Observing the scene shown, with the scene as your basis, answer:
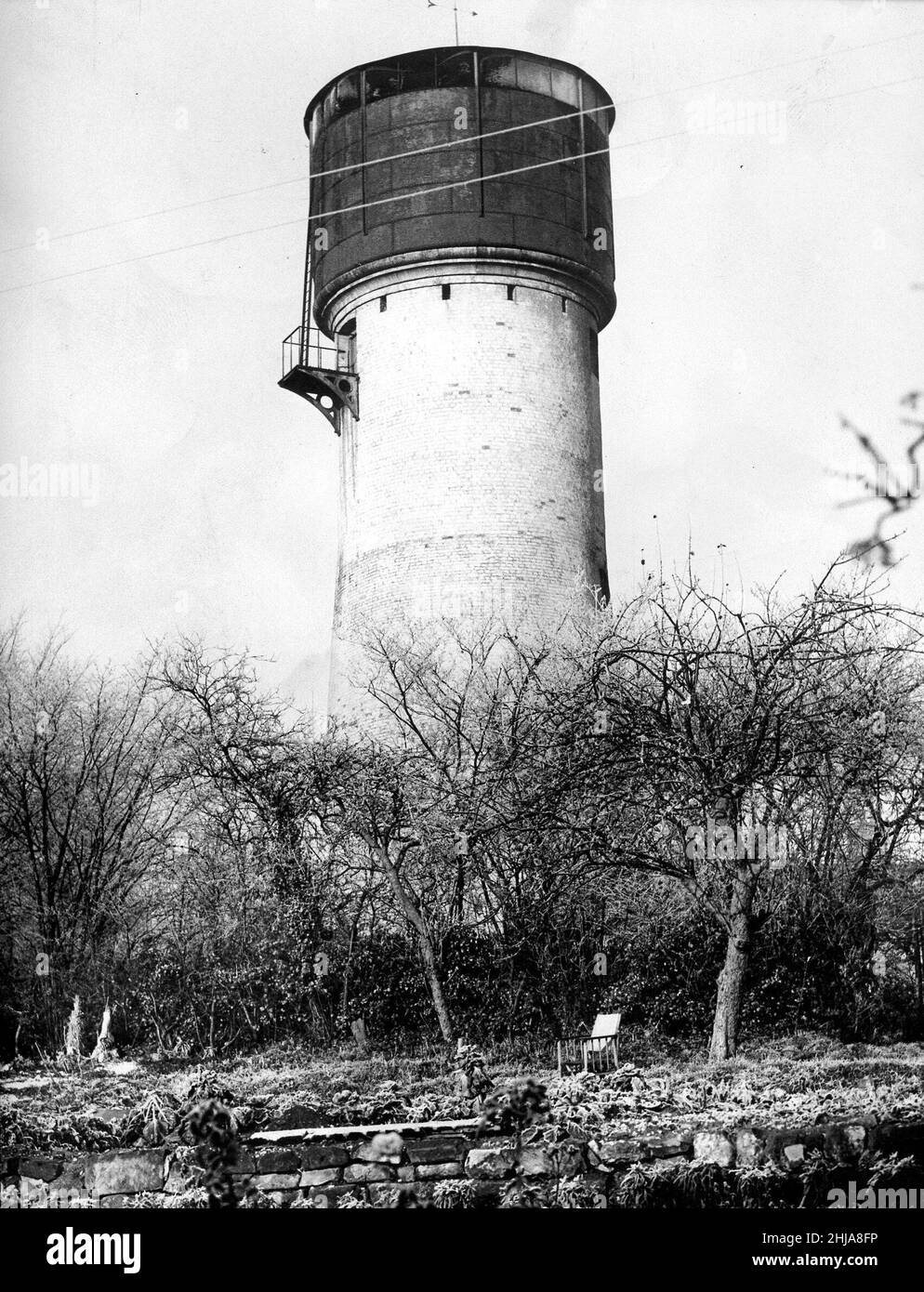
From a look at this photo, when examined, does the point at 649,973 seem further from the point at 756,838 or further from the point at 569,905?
the point at 756,838

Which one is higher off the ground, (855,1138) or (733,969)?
(733,969)

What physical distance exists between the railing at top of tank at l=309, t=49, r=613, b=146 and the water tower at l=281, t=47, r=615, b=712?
30 mm

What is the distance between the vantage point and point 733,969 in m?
13.3

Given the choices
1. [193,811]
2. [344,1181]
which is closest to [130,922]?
[193,811]

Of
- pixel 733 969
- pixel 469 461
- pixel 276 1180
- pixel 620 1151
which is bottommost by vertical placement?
pixel 276 1180

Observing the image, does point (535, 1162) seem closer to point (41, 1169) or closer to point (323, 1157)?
point (323, 1157)

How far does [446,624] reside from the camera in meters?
25.9

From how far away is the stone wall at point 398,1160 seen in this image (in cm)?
903

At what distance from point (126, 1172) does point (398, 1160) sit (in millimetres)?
1467

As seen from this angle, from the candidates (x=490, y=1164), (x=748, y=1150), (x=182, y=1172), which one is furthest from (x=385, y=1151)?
(x=748, y=1150)

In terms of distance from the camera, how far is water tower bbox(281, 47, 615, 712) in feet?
88.1

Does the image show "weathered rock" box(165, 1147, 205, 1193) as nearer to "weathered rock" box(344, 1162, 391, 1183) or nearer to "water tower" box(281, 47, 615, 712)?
"weathered rock" box(344, 1162, 391, 1183)

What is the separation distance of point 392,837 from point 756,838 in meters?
3.92

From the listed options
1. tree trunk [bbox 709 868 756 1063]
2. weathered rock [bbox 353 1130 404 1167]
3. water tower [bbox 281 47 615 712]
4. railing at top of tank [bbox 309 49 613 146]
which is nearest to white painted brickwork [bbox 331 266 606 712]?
water tower [bbox 281 47 615 712]
